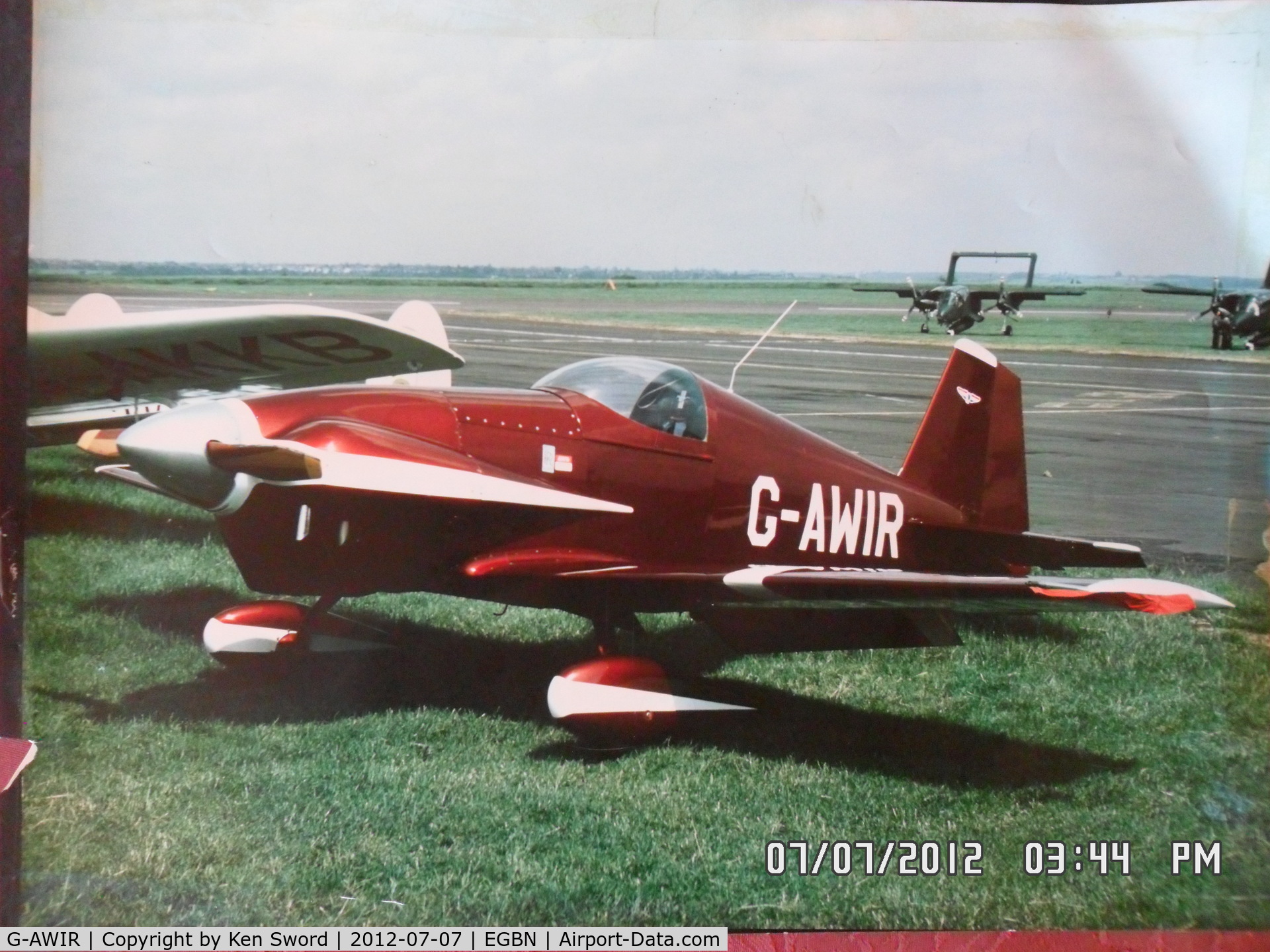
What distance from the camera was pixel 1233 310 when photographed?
253 centimetres

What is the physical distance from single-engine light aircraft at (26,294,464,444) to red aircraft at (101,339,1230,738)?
0.18 m

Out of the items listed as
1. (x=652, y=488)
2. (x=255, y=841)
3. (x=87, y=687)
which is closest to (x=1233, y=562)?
(x=652, y=488)

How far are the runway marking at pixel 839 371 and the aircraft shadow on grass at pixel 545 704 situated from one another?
69 centimetres

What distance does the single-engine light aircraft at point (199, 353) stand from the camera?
95.4 inches

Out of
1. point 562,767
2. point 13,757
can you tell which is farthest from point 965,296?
point 13,757

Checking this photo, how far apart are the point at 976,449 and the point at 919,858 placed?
1.07m

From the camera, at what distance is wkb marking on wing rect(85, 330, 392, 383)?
2.45 m

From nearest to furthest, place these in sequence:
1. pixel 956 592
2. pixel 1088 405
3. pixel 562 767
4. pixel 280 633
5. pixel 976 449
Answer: pixel 956 592
pixel 562 767
pixel 280 633
pixel 1088 405
pixel 976 449

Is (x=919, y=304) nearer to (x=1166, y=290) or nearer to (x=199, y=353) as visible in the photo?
(x=1166, y=290)

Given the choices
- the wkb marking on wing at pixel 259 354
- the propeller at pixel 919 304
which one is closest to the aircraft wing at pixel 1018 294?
the propeller at pixel 919 304

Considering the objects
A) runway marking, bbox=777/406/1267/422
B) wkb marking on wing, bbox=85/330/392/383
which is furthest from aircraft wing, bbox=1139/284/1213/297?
wkb marking on wing, bbox=85/330/392/383

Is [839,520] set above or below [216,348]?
below

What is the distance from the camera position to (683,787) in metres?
2.38

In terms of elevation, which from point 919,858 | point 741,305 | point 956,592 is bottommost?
point 919,858
